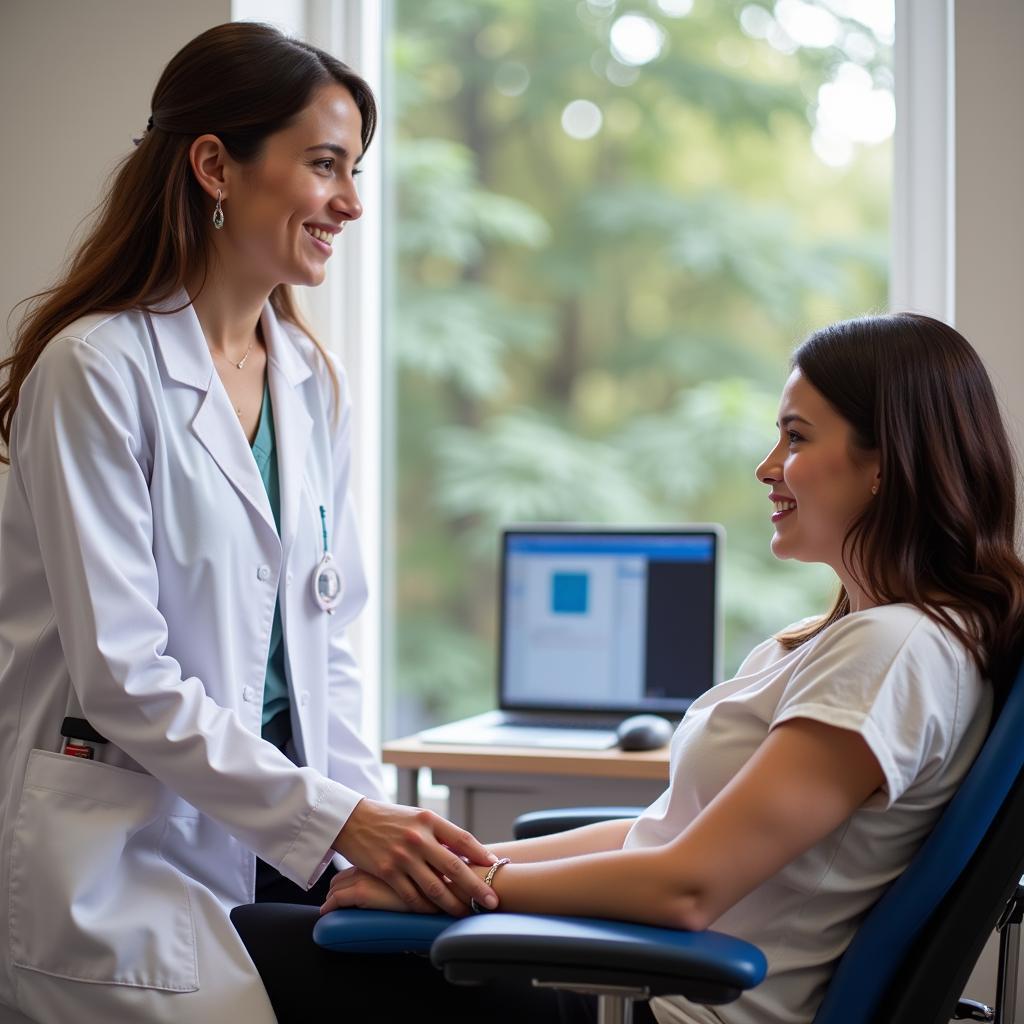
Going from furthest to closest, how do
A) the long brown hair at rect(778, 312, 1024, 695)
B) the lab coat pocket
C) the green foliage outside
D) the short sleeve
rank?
1. the green foliage outside
2. the lab coat pocket
3. the long brown hair at rect(778, 312, 1024, 695)
4. the short sleeve

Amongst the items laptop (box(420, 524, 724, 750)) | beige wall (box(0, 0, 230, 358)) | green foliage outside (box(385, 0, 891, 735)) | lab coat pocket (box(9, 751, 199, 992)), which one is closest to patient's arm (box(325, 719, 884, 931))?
lab coat pocket (box(9, 751, 199, 992))

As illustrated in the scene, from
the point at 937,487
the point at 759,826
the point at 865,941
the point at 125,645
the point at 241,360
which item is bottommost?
the point at 865,941

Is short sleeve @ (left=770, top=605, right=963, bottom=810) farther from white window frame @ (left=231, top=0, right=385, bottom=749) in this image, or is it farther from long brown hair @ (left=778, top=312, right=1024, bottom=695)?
white window frame @ (left=231, top=0, right=385, bottom=749)

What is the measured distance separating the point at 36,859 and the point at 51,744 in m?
0.14

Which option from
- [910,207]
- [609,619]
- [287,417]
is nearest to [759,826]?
[287,417]

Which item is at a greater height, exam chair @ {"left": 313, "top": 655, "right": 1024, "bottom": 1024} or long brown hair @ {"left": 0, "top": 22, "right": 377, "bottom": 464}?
long brown hair @ {"left": 0, "top": 22, "right": 377, "bottom": 464}

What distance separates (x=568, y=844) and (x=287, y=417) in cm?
70

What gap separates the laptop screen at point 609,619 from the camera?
2236 mm

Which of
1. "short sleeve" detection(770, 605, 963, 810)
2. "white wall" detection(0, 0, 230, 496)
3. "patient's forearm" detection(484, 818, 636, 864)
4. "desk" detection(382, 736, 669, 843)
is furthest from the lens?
"white wall" detection(0, 0, 230, 496)

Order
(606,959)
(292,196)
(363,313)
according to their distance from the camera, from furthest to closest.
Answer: (363,313), (292,196), (606,959)

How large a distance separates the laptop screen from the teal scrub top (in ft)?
2.50

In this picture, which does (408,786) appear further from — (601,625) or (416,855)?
(416,855)

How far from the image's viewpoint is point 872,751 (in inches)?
41.5

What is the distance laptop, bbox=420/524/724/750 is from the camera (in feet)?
7.32
